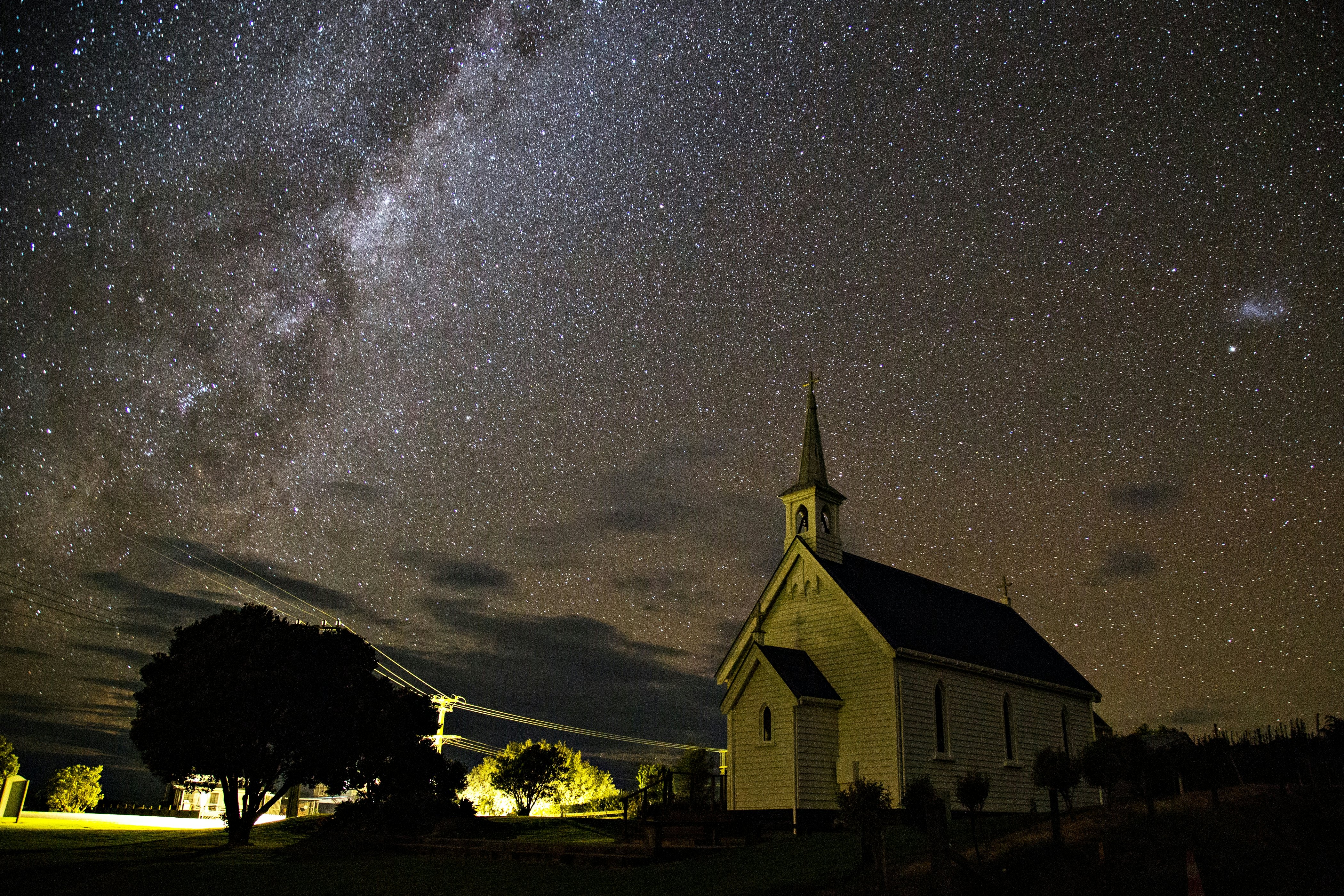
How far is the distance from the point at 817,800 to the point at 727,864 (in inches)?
417

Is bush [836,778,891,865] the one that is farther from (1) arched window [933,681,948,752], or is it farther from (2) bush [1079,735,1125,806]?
(1) arched window [933,681,948,752]

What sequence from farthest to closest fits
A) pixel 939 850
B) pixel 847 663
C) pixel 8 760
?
pixel 8 760 < pixel 847 663 < pixel 939 850

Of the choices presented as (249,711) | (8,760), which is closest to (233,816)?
(249,711)

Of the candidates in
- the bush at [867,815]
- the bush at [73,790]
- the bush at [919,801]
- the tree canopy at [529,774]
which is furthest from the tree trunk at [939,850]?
the bush at [73,790]

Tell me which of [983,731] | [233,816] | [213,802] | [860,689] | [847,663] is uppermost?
[847,663]

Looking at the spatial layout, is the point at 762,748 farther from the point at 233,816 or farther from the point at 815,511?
the point at 233,816

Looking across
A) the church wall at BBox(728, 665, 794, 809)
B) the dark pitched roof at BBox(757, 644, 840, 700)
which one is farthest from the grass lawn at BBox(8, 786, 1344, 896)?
the dark pitched roof at BBox(757, 644, 840, 700)

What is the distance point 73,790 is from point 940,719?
80.4 meters

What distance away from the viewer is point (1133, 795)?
32.2 metres

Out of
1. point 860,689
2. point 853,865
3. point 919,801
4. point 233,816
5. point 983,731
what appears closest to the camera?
point 919,801

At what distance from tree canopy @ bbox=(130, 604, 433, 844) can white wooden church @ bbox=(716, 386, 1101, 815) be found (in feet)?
44.7

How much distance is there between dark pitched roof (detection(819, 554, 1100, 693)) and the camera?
3183 centimetres

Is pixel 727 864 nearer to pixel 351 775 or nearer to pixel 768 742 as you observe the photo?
pixel 768 742

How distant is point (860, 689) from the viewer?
99.0 ft
